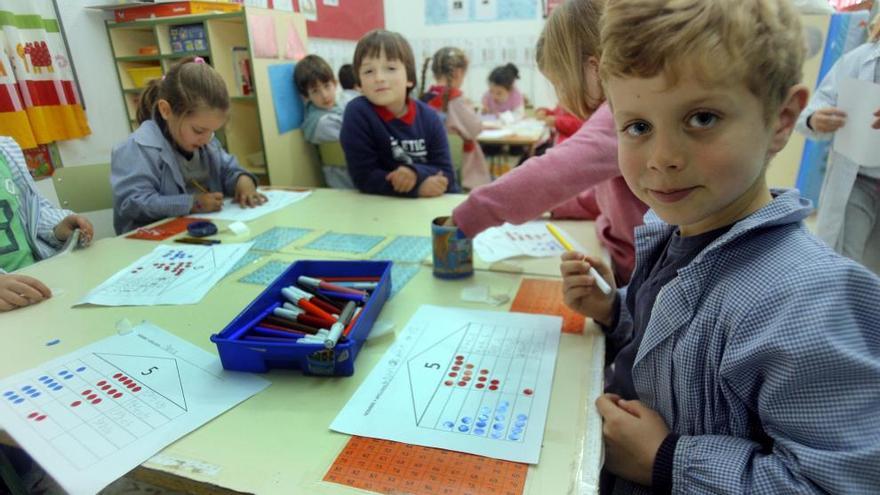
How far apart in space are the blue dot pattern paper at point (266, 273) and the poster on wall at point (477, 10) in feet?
13.7

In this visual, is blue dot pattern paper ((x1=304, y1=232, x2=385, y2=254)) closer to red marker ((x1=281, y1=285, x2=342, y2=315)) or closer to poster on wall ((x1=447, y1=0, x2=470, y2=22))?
red marker ((x1=281, y1=285, x2=342, y2=315))

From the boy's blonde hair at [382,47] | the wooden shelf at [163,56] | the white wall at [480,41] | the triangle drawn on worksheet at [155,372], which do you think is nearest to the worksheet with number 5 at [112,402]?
the triangle drawn on worksheet at [155,372]

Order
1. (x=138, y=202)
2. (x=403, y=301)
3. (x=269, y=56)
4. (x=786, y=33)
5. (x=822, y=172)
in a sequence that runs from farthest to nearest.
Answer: (x=822, y=172) → (x=269, y=56) → (x=138, y=202) → (x=403, y=301) → (x=786, y=33)

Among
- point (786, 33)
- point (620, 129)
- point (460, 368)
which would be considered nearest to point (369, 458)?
point (460, 368)

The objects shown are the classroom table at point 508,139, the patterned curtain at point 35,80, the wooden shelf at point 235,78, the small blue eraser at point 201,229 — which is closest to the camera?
the small blue eraser at point 201,229

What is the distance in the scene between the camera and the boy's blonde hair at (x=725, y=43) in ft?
1.58

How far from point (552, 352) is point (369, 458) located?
32cm

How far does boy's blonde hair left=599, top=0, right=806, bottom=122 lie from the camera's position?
482 mm

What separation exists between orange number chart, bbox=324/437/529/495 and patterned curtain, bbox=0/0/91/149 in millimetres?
2404

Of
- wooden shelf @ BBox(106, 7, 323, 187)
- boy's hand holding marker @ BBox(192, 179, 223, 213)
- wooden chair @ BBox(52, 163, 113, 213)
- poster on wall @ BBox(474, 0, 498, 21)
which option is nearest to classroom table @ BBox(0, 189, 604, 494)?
boy's hand holding marker @ BBox(192, 179, 223, 213)

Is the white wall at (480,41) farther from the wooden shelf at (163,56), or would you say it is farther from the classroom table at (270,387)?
the classroom table at (270,387)

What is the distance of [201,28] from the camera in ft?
7.95

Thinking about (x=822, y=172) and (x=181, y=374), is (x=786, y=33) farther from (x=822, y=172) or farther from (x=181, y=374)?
(x=822, y=172)

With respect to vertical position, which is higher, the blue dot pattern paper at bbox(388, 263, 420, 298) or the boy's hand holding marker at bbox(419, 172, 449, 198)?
the boy's hand holding marker at bbox(419, 172, 449, 198)
